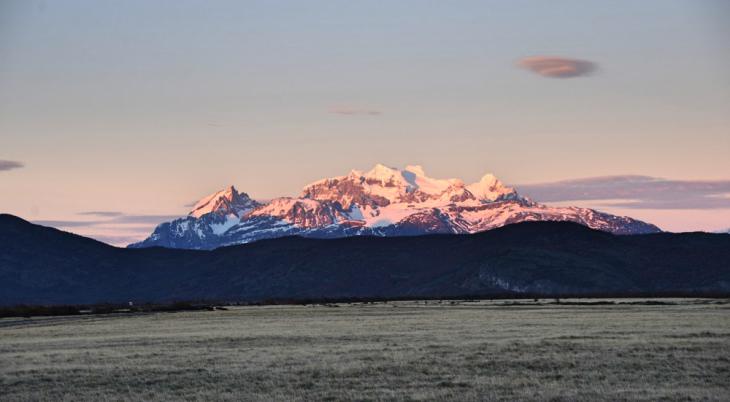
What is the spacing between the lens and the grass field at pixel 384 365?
3656 cm

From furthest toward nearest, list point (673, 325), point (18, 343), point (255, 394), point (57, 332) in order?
point (57, 332), point (673, 325), point (18, 343), point (255, 394)

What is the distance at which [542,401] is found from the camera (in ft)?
111

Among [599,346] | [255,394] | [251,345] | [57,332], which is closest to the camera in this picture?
[255,394]

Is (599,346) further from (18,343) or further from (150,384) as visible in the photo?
(18,343)

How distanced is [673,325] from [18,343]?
42017 mm

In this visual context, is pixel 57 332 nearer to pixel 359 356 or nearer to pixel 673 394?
pixel 359 356

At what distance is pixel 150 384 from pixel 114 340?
28.7 meters

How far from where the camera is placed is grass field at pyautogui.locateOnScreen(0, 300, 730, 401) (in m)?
36.6

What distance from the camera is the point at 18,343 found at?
6644 cm

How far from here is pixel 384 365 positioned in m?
45.1

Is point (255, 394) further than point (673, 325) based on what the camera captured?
No

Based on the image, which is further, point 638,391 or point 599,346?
point 599,346

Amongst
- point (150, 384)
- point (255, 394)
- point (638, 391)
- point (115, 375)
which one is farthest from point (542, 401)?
point (115, 375)

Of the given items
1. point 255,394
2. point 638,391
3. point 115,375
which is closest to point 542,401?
point 638,391
